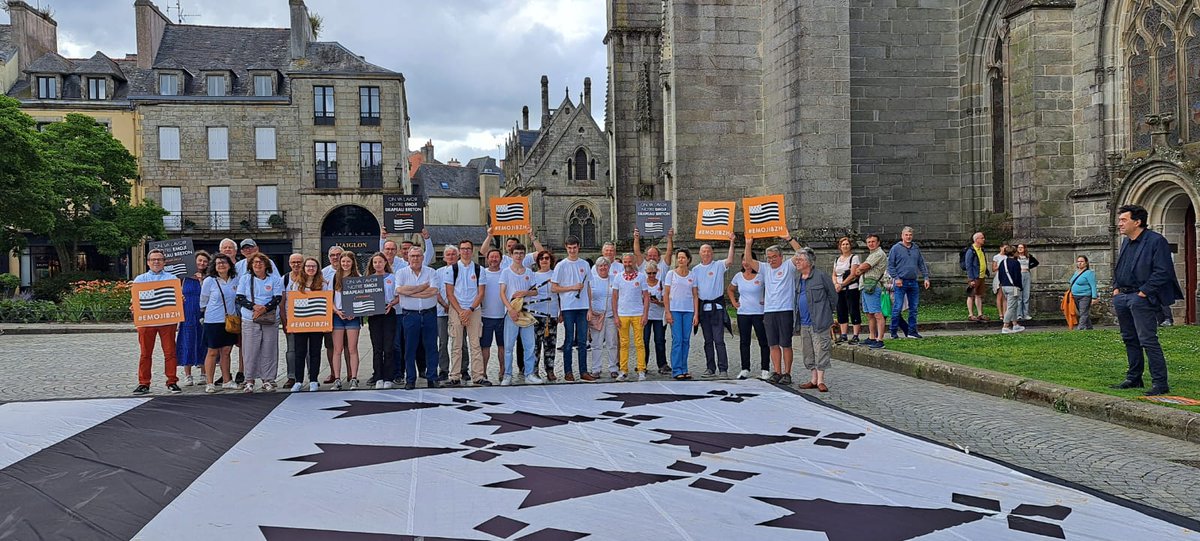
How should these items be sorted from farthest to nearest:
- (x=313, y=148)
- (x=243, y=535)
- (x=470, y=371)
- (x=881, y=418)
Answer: (x=313, y=148)
(x=470, y=371)
(x=881, y=418)
(x=243, y=535)

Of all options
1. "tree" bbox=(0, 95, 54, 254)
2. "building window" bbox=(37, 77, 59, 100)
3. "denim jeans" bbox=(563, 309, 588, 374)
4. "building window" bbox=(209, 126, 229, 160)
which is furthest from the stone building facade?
"denim jeans" bbox=(563, 309, 588, 374)

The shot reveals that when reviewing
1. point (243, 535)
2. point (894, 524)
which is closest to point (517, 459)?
point (243, 535)

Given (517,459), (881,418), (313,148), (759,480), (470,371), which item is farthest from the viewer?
(313,148)

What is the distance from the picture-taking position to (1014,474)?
5957 millimetres

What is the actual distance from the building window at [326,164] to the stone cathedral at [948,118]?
81.8 ft

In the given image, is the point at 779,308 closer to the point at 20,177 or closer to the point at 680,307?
the point at 680,307

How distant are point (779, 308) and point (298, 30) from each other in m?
39.9

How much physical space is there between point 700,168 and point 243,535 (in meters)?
18.1

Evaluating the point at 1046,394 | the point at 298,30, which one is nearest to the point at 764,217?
the point at 1046,394

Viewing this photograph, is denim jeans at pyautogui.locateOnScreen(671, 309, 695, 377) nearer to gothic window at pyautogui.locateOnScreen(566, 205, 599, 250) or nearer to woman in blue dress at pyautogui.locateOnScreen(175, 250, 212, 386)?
woman in blue dress at pyautogui.locateOnScreen(175, 250, 212, 386)

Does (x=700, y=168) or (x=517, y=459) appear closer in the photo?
(x=517, y=459)

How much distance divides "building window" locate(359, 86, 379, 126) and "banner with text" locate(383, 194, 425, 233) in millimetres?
31692

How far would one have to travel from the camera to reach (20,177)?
79.1 ft

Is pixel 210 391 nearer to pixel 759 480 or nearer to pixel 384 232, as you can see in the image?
pixel 384 232
